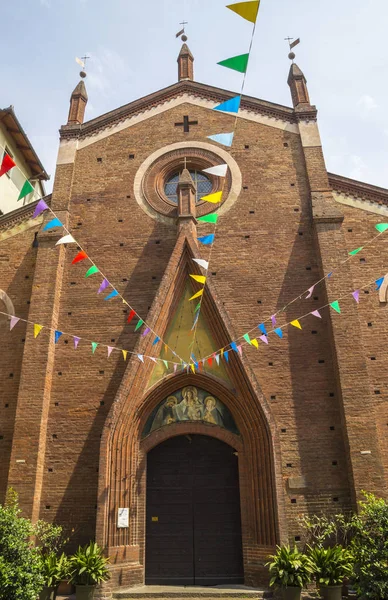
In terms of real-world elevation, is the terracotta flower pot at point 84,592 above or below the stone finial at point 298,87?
below

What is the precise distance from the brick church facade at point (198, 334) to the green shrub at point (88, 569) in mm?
536

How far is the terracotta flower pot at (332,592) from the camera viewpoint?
8328mm

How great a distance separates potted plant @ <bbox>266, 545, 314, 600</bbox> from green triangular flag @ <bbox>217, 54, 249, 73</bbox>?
8.19 m

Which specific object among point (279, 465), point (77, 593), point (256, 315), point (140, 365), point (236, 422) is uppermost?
point (256, 315)

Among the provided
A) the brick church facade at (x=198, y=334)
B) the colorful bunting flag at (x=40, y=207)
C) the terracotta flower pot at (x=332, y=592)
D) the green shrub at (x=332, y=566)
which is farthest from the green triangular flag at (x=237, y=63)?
the terracotta flower pot at (x=332, y=592)

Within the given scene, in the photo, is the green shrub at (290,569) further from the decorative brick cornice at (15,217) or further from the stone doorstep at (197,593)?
the decorative brick cornice at (15,217)

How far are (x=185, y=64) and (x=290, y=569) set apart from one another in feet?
50.7

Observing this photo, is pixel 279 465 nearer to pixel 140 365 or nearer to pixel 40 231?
pixel 140 365

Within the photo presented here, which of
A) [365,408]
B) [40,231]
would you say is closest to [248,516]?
[365,408]

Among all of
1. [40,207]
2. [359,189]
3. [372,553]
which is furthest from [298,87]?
[372,553]

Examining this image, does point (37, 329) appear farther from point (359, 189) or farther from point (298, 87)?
point (298, 87)

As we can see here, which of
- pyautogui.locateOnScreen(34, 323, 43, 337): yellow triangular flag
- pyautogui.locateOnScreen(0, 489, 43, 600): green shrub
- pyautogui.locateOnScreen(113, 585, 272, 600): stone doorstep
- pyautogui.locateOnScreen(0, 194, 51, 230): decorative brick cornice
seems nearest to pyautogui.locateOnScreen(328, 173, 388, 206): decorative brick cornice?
pyautogui.locateOnScreen(0, 194, 51, 230): decorative brick cornice

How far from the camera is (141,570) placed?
392 inches

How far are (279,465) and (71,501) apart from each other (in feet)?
14.6
